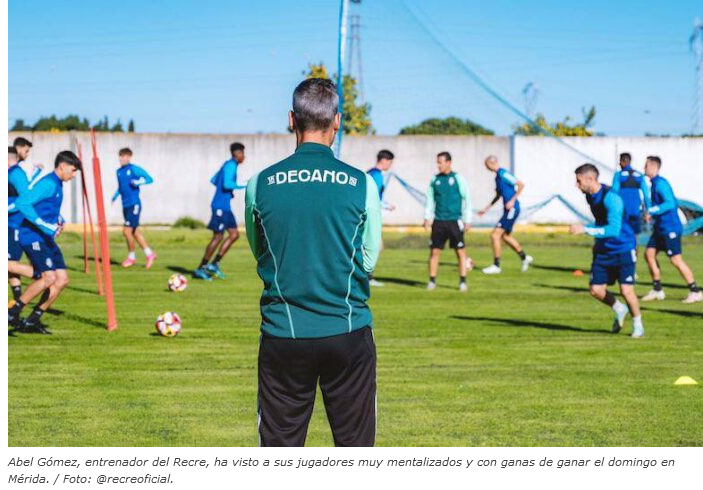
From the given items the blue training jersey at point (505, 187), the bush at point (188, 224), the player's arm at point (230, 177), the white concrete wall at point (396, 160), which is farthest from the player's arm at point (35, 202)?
the white concrete wall at point (396, 160)

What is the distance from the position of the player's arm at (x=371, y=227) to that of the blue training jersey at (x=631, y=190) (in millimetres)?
14602

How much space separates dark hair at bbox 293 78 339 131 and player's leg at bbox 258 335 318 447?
1.01m

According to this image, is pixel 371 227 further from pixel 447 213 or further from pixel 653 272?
pixel 447 213

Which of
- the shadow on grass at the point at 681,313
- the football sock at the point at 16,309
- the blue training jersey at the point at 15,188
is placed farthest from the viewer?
the shadow on grass at the point at 681,313

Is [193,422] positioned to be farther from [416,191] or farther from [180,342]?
[416,191]

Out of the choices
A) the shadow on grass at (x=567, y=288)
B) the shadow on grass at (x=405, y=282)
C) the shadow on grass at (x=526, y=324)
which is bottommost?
the shadow on grass at (x=405, y=282)

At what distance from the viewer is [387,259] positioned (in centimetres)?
2603

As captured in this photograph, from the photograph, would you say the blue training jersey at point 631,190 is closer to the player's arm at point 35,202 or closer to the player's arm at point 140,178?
the player's arm at point 140,178

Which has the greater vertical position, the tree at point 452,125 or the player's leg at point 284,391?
the tree at point 452,125

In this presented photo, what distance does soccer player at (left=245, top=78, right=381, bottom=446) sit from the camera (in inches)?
190

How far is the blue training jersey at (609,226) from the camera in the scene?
12.6 metres

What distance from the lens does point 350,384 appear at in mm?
5031

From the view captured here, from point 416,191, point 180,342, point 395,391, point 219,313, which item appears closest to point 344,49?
point 219,313
